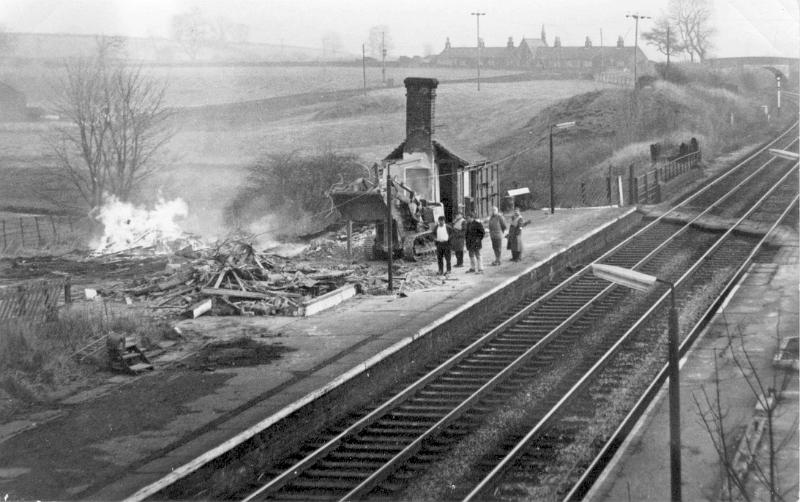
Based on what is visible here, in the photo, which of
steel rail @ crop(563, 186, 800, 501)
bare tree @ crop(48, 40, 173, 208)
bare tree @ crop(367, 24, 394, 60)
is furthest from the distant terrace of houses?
steel rail @ crop(563, 186, 800, 501)

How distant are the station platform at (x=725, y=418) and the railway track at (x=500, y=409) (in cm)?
74

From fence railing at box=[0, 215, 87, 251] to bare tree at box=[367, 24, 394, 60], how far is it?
54.7 ft

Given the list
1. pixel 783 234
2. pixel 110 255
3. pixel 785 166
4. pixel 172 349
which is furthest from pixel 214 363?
pixel 785 166

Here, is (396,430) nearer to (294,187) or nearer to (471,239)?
(471,239)

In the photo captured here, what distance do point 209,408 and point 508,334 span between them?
25.4 feet

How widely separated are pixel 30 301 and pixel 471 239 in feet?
35.3

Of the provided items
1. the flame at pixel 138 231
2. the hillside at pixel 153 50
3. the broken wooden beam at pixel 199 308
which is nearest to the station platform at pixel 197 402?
the broken wooden beam at pixel 199 308

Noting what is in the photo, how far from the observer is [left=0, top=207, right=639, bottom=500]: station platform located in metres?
11.6

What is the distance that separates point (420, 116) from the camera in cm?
3328

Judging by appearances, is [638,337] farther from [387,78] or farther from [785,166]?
[387,78]

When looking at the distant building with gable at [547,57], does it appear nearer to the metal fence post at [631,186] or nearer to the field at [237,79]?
the field at [237,79]

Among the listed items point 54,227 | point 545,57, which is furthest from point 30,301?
point 545,57

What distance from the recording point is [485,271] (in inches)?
1014

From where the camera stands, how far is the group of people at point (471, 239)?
2528 centimetres
